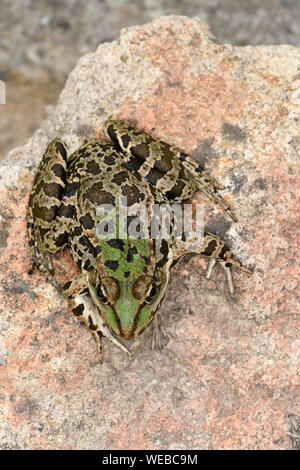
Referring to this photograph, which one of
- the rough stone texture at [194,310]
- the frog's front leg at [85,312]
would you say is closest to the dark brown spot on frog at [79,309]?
the frog's front leg at [85,312]

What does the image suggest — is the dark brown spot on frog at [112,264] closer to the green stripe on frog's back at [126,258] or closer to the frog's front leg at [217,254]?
the green stripe on frog's back at [126,258]

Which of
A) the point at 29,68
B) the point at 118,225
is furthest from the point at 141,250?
the point at 29,68

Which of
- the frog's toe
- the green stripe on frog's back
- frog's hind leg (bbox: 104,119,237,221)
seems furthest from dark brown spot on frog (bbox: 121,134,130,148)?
the frog's toe

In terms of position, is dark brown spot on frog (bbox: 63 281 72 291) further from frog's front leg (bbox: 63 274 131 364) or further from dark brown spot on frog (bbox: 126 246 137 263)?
dark brown spot on frog (bbox: 126 246 137 263)

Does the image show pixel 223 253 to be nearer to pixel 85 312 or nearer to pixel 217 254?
pixel 217 254

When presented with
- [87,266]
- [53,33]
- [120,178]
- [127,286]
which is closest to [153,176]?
[120,178]

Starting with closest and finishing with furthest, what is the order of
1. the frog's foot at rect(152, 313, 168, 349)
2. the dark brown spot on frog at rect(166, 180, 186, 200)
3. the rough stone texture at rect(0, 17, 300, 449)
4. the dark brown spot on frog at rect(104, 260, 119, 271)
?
the dark brown spot on frog at rect(104, 260, 119, 271) < the rough stone texture at rect(0, 17, 300, 449) < the frog's foot at rect(152, 313, 168, 349) < the dark brown spot on frog at rect(166, 180, 186, 200)
